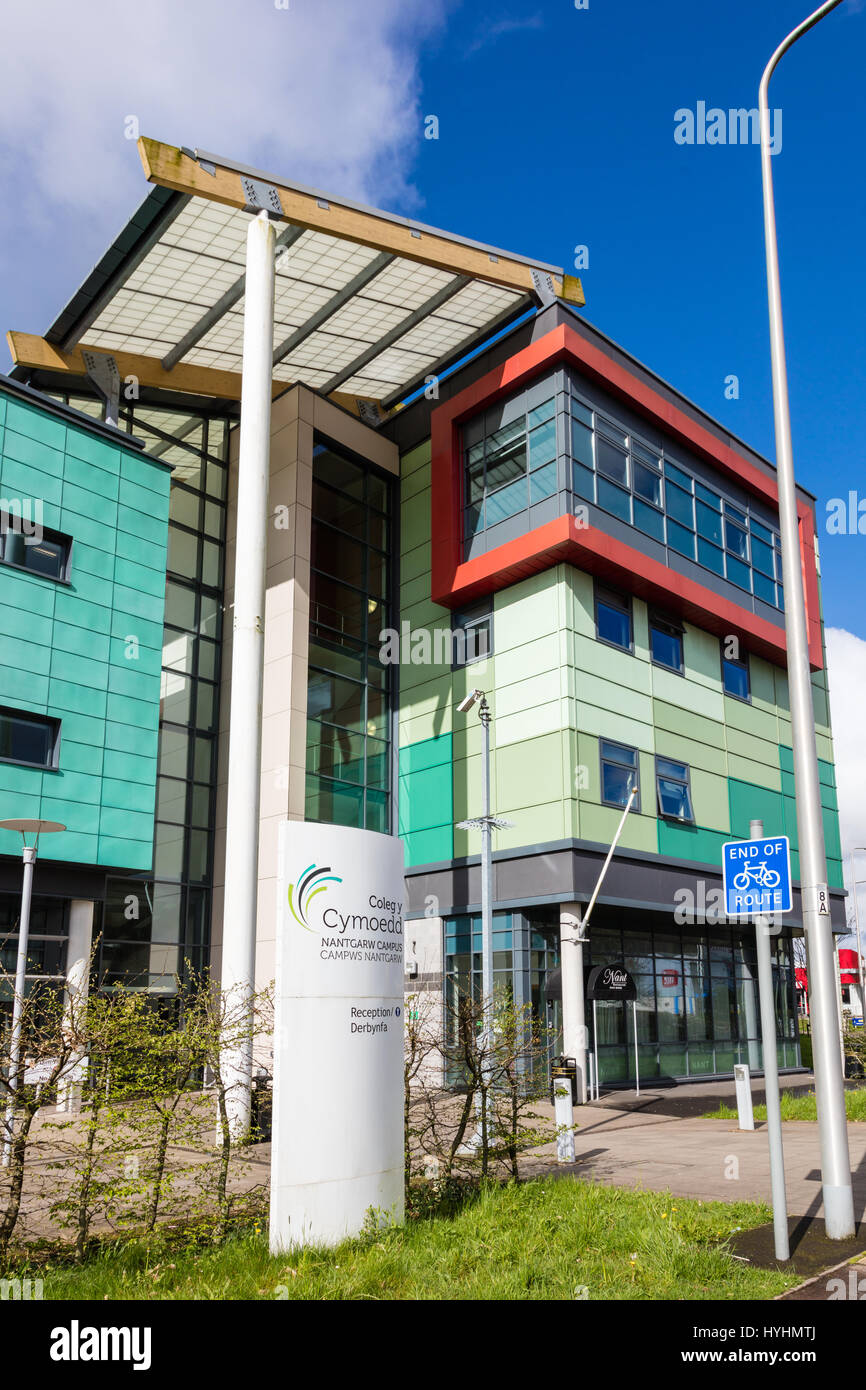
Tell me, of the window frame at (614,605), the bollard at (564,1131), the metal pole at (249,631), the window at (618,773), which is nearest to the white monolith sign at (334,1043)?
the bollard at (564,1131)

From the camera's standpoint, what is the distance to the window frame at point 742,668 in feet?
109

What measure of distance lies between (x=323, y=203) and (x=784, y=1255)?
76.4 ft

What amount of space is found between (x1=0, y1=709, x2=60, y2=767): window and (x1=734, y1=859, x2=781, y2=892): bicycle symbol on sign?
17.3 meters

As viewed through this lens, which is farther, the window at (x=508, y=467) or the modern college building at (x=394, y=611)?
the window at (x=508, y=467)

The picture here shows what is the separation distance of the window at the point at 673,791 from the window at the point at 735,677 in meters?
4.12

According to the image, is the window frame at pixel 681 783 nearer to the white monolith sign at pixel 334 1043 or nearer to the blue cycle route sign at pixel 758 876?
the blue cycle route sign at pixel 758 876

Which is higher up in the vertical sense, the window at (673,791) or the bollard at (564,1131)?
the window at (673,791)

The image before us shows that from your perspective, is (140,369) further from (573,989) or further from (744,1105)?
(744,1105)

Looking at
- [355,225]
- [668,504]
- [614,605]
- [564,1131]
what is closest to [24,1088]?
[564,1131]

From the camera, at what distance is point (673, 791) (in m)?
29.9

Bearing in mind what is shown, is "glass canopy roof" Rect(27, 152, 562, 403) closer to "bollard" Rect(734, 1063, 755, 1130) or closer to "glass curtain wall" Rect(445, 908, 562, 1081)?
"glass curtain wall" Rect(445, 908, 562, 1081)

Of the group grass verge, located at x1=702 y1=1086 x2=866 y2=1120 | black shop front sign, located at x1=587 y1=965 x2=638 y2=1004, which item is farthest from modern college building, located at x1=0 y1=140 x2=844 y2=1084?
grass verge, located at x1=702 y1=1086 x2=866 y2=1120

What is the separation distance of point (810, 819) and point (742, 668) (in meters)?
24.9
